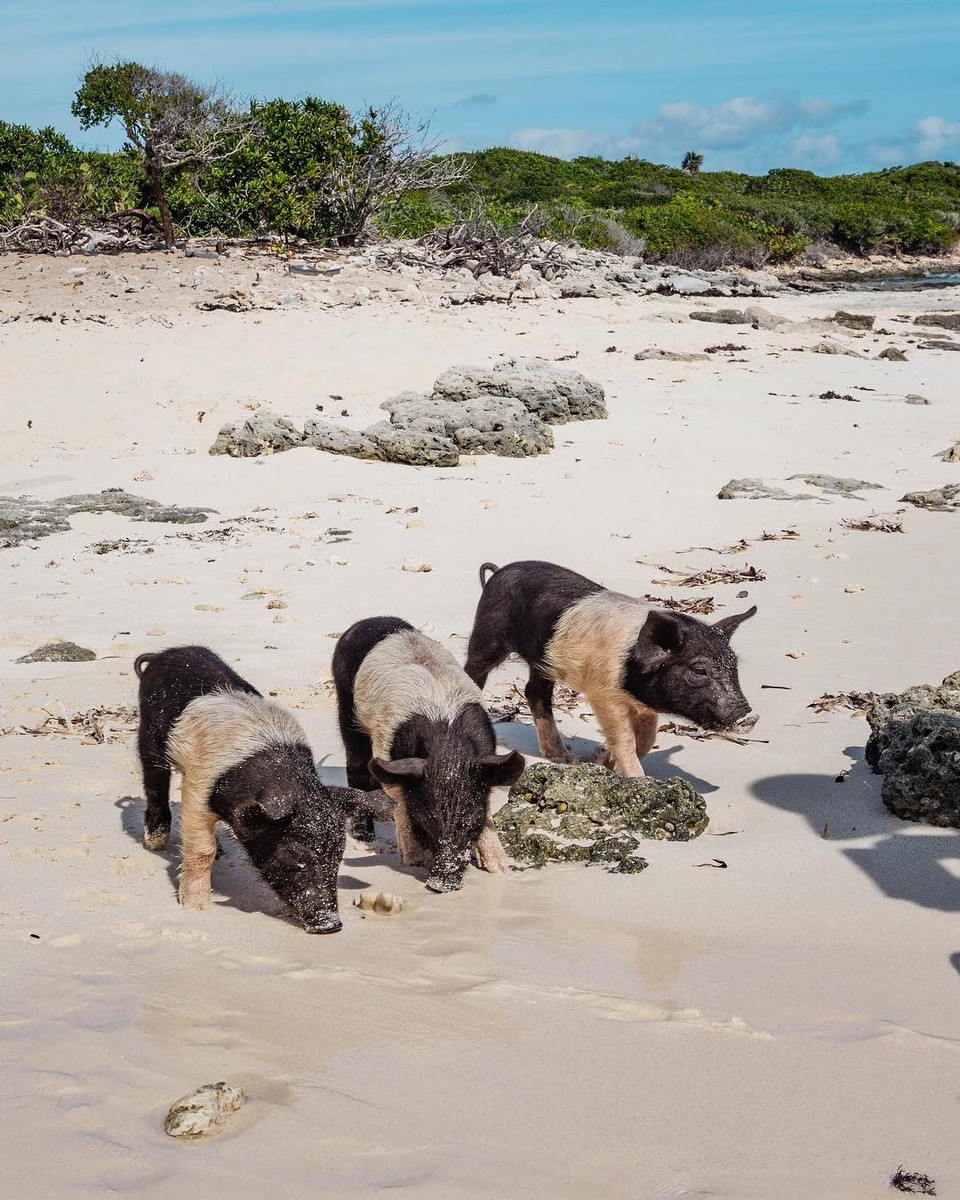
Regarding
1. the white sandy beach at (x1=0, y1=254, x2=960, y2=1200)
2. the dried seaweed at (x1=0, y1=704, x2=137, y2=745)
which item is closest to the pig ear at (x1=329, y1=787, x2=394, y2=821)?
the white sandy beach at (x1=0, y1=254, x2=960, y2=1200)

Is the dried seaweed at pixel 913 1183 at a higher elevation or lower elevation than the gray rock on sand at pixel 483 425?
lower

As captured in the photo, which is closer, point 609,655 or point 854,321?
point 609,655

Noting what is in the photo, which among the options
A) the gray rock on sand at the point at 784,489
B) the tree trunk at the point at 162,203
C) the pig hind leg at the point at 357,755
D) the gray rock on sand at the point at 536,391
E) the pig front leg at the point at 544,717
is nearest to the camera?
the pig hind leg at the point at 357,755

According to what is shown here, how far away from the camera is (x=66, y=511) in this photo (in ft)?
42.6

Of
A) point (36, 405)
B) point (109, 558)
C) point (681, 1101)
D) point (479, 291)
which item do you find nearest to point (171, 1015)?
point (681, 1101)

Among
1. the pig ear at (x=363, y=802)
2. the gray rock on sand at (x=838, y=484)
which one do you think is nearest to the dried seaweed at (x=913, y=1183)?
the pig ear at (x=363, y=802)

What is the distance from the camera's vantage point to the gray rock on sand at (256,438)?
1510 cm

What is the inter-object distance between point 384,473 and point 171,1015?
413 inches

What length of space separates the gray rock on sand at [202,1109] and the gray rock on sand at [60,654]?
5470 millimetres

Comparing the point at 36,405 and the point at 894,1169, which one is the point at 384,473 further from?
the point at 894,1169

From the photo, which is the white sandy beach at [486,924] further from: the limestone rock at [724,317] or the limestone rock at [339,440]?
the limestone rock at [724,317]

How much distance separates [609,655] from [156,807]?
2.46 metres

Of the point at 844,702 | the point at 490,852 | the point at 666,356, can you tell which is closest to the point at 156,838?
the point at 490,852

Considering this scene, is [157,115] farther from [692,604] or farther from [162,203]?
[692,604]
